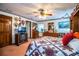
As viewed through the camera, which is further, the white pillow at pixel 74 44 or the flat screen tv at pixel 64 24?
the flat screen tv at pixel 64 24

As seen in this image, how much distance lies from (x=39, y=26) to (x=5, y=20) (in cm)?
60

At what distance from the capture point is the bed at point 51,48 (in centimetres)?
205

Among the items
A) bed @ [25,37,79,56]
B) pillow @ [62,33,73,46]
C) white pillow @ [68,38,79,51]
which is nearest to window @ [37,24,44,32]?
bed @ [25,37,79,56]

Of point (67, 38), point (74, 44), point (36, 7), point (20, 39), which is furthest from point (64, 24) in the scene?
point (20, 39)

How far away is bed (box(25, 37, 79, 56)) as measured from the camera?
205cm

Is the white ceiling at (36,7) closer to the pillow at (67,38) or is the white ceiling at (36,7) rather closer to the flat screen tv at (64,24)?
the flat screen tv at (64,24)

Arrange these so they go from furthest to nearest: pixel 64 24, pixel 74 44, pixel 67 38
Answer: pixel 64 24 → pixel 67 38 → pixel 74 44

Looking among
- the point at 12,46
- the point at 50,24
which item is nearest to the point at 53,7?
the point at 50,24

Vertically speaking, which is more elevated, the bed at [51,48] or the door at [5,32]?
the door at [5,32]

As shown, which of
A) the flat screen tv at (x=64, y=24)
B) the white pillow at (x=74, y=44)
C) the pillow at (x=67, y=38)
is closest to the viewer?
the white pillow at (x=74, y=44)

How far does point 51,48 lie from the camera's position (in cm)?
220

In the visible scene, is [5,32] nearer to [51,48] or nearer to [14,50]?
[14,50]

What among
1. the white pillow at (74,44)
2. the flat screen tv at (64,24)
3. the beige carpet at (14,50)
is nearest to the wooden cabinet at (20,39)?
the beige carpet at (14,50)

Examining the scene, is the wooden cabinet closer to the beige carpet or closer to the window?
the beige carpet
